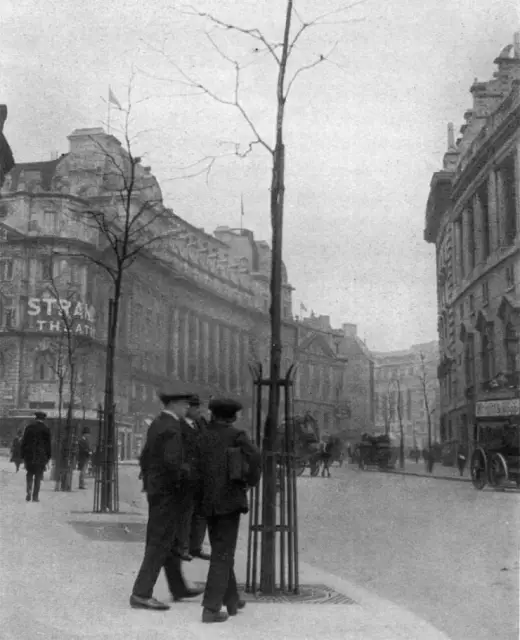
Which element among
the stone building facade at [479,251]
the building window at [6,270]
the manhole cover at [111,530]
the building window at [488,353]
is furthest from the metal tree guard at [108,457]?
the building window at [6,270]

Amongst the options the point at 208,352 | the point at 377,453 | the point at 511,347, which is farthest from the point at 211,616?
the point at 208,352

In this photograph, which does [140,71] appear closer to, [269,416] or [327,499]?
[269,416]

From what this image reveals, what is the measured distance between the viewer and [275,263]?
8211 mm

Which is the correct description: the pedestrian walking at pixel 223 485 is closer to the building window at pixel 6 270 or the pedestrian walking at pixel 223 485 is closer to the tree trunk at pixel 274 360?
the tree trunk at pixel 274 360

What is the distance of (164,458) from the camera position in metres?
6.48

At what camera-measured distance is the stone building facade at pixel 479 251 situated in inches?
1205

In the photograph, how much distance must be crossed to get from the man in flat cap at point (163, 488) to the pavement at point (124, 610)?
246 millimetres

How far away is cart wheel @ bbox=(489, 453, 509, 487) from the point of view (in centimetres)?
2042

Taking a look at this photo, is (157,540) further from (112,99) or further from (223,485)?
(112,99)

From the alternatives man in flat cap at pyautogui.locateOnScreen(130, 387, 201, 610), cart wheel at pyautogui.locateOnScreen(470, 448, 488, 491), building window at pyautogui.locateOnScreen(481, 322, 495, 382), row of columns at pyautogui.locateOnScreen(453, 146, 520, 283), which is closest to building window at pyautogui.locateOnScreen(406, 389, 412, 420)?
row of columns at pyautogui.locateOnScreen(453, 146, 520, 283)

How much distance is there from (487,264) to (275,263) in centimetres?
2614

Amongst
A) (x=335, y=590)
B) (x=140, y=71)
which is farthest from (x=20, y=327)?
(x=335, y=590)

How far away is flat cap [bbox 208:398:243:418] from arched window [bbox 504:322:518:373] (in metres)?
24.5

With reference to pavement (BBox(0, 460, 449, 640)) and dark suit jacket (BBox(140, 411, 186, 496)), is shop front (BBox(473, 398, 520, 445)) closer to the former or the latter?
pavement (BBox(0, 460, 449, 640))
